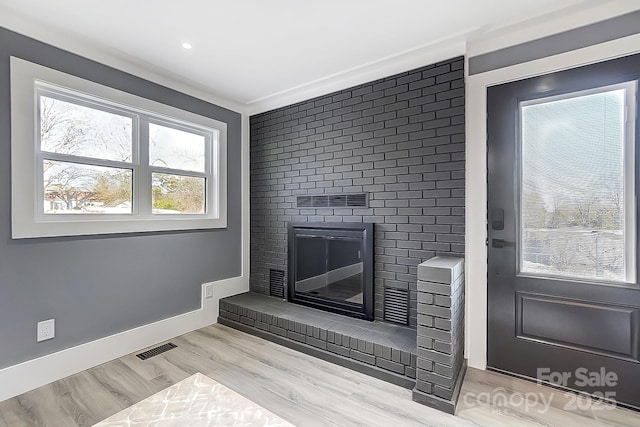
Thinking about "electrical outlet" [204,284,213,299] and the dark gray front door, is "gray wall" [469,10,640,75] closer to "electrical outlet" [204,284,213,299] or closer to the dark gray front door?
the dark gray front door

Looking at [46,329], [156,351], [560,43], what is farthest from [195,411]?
[560,43]

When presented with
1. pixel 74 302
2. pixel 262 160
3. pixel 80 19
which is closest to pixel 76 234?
pixel 74 302

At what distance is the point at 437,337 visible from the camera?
6.15 ft

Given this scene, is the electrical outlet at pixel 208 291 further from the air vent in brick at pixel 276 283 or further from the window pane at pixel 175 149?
the window pane at pixel 175 149

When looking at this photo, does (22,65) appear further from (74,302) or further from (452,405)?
(452,405)

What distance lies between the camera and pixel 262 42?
229cm

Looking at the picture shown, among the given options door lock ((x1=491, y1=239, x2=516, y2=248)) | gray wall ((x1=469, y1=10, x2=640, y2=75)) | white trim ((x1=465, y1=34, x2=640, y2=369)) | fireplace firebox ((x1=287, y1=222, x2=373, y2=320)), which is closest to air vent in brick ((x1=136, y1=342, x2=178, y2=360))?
fireplace firebox ((x1=287, y1=222, x2=373, y2=320))

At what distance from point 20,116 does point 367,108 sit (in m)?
2.61

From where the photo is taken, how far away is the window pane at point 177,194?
2908 mm

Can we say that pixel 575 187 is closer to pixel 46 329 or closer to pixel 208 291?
pixel 208 291

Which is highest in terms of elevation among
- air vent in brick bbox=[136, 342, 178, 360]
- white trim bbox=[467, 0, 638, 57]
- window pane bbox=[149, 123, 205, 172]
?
white trim bbox=[467, 0, 638, 57]

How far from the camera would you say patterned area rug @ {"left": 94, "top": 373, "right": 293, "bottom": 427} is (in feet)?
5.74

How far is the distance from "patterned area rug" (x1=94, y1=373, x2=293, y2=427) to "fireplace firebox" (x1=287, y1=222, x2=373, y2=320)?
1.24 meters

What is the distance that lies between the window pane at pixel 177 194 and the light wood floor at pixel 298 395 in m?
1.36
